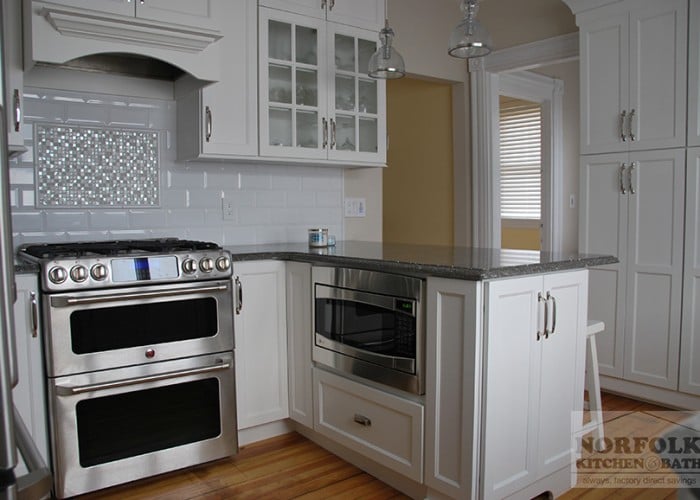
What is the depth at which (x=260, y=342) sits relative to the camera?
107 inches

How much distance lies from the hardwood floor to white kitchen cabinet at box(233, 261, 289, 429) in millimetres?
176

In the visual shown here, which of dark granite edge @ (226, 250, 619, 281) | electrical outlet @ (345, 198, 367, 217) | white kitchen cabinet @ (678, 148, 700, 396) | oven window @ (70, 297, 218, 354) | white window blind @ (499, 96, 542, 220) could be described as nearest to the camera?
dark granite edge @ (226, 250, 619, 281)

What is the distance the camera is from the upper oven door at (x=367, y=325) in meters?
2.10

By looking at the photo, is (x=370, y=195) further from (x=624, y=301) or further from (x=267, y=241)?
(x=624, y=301)

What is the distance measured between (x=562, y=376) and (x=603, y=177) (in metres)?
1.73

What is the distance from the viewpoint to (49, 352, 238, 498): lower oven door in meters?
2.13

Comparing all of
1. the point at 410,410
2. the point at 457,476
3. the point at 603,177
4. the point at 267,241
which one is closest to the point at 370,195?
the point at 267,241

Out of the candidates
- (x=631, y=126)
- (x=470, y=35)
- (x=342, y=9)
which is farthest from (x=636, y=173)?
(x=342, y=9)

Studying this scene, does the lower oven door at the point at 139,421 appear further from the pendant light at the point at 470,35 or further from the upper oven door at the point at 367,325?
the pendant light at the point at 470,35

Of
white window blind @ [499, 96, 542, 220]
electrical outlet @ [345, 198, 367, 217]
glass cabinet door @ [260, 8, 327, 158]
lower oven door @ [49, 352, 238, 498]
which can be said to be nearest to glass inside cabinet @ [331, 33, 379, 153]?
glass cabinet door @ [260, 8, 327, 158]

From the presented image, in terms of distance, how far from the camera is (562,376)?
2.16 metres

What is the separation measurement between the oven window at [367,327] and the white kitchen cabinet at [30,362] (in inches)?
44.7

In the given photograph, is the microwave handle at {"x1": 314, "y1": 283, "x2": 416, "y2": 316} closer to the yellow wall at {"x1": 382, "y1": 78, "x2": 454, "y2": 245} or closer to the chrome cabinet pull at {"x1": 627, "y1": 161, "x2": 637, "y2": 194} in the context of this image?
the chrome cabinet pull at {"x1": 627, "y1": 161, "x2": 637, "y2": 194}

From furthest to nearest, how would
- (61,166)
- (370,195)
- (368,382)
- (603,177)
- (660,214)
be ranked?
1. (370,195)
2. (603,177)
3. (660,214)
4. (61,166)
5. (368,382)
